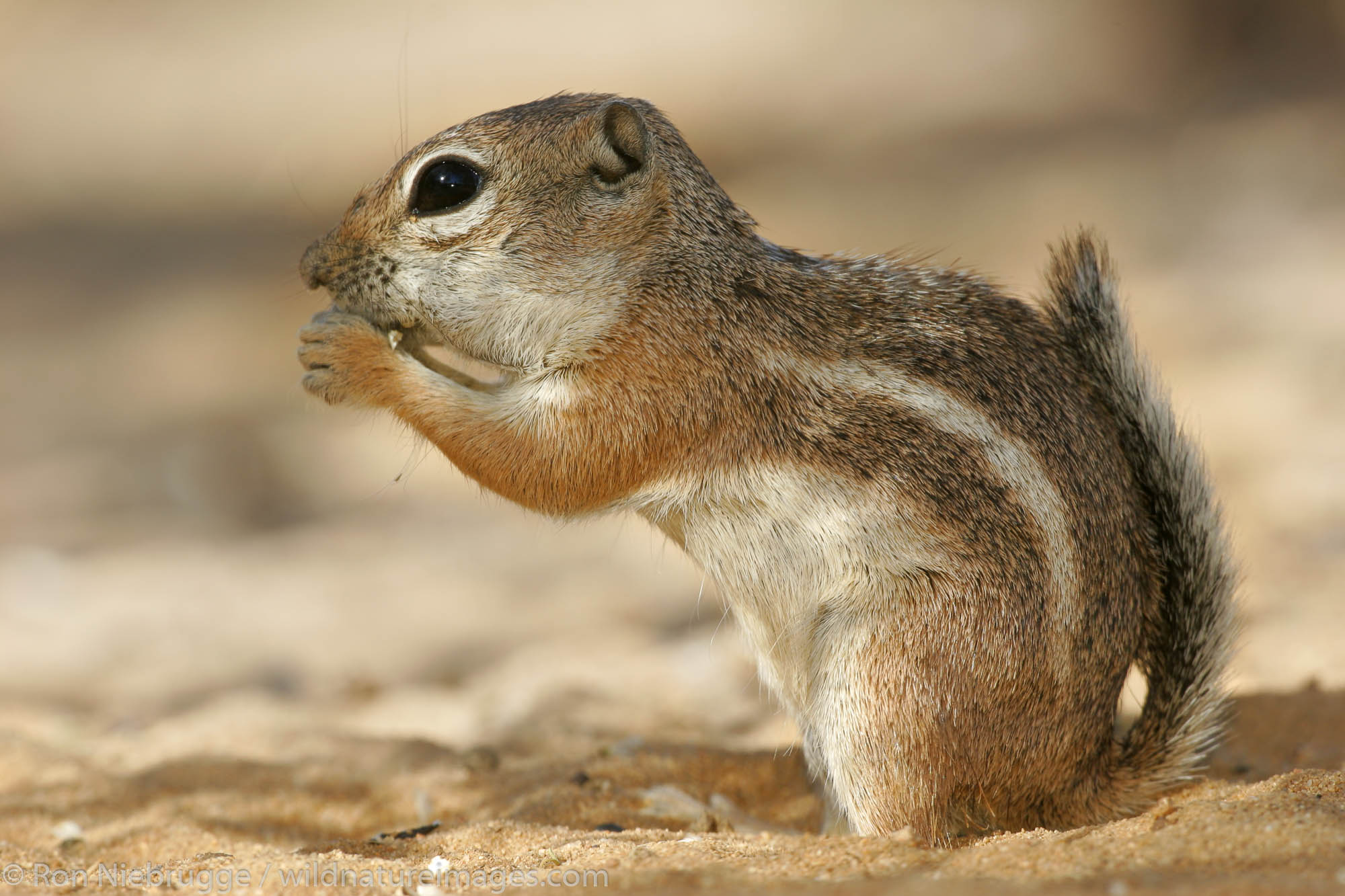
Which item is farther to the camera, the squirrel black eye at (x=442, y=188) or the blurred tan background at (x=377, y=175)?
the blurred tan background at (x=377, y=175)

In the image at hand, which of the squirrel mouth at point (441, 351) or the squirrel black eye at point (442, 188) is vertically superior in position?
the squirrel black eye at point (442, 188)

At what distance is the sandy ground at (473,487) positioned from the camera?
134 inches

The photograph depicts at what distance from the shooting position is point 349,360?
346 cm

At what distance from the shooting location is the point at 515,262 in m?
3.39

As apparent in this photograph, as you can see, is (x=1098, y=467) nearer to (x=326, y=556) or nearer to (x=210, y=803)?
(x=210, y=803)

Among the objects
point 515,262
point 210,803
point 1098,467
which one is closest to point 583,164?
point 515,262

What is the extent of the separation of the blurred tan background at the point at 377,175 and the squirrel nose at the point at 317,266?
400 mm

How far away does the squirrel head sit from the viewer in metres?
3.38

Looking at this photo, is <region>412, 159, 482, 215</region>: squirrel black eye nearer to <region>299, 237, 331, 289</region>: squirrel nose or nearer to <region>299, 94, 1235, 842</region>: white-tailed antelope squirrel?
<region>299, 94, 1235, 842</region>: white-tailed antelope squirrel

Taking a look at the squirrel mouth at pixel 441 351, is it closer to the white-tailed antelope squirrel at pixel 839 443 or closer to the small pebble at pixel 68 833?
the white-tailed antelope squirrel at pixel 839 443

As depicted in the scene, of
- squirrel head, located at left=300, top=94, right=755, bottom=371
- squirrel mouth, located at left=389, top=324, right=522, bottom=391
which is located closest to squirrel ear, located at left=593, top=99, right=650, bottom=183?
squirrel head, located at left=300, top=94, right=755, bottom=371

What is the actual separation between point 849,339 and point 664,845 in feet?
4.98

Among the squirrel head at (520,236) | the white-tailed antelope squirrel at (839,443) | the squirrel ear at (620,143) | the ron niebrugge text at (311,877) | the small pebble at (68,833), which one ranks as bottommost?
the ron niebrugge text at (311,877)

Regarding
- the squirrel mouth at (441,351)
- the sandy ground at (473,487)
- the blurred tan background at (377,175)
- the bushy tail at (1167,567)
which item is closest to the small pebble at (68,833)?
the sandy ground at (473,487)
